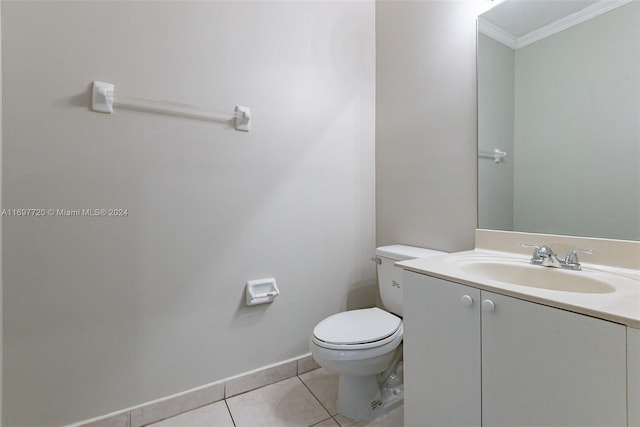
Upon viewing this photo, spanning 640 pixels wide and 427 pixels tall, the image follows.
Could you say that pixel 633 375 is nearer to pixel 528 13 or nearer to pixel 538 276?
pixel 538 276

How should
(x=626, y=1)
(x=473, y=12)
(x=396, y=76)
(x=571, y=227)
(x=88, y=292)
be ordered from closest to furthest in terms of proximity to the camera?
(x=626, y=1) → (x=571, y=227) → (x=88, y=292) → (x=473, y=12) → (x=396, y=76)

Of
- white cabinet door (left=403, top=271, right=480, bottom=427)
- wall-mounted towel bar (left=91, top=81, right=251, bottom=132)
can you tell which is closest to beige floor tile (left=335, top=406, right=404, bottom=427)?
white cabinet door (left=403, top=271, right=480, bottom=427)

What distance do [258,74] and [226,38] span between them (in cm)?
21

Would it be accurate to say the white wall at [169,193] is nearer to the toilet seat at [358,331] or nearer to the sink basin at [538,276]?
the toilet seat at [358,331]

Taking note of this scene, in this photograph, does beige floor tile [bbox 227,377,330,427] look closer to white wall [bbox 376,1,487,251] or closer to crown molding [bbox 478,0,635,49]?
white wall [bbox 376,1,487,251]

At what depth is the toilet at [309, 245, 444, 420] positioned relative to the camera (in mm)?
1165

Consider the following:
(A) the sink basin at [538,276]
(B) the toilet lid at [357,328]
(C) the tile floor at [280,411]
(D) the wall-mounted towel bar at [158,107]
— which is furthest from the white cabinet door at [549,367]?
(D) the wall-mounted towel bar at [158,107]

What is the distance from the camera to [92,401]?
116 cm

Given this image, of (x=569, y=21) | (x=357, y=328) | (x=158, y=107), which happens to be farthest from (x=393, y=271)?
(x=158, y=107)

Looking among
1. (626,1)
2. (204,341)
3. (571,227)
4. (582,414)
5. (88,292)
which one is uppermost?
(626,1)

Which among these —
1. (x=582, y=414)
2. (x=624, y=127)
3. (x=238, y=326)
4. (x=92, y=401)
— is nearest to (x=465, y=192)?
(x=624, y=127)

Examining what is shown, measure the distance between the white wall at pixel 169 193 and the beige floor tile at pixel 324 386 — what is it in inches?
7.5

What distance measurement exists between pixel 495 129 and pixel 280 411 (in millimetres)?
1647

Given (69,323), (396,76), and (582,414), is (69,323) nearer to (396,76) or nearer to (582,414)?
(582,414)
